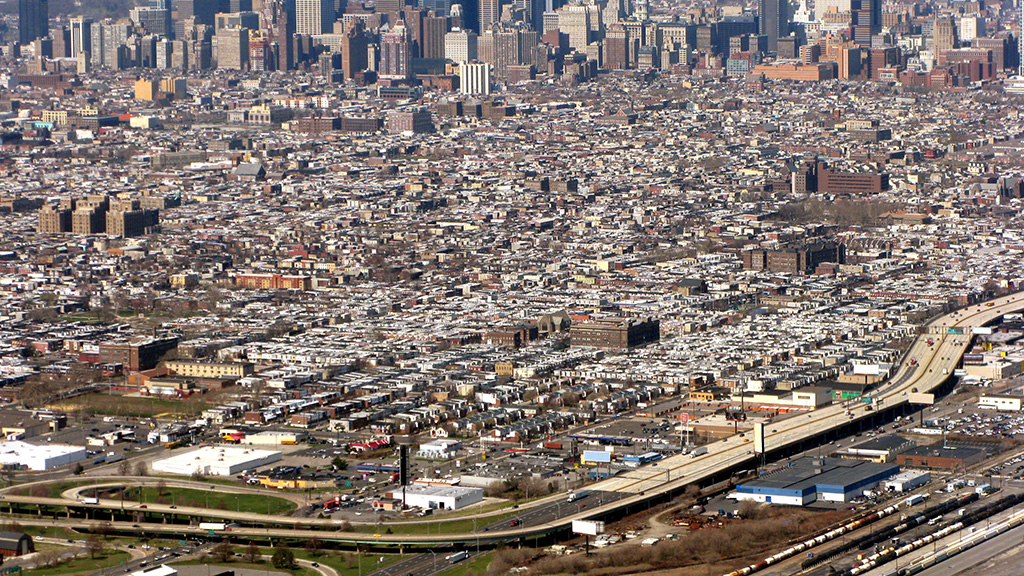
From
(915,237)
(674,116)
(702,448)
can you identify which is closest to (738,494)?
(702,448)

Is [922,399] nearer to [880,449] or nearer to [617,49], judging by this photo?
[880,449]

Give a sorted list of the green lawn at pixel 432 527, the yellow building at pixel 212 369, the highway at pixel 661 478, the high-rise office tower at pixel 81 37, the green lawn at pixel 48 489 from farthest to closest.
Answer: the high-rise office tower at pixel 81 37 < the yellow building at pixel 212 369 < the green lawn at pixel 48 489 < the green lawn at pixel 432 527 < the highway at pixel 661 478

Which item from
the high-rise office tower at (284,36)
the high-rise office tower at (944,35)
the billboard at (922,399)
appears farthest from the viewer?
the high-rise office tower at (284,36)

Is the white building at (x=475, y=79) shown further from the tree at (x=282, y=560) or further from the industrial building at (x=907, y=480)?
the tree at (x=282, y=560)

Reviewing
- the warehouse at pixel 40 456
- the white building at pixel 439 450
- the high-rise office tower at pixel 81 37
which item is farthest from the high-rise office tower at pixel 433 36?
the white building at pixel 439 450

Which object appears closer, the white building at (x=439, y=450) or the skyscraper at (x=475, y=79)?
the white building at (x=439, y=450)

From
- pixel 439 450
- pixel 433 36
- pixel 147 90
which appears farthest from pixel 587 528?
pixel 433 36

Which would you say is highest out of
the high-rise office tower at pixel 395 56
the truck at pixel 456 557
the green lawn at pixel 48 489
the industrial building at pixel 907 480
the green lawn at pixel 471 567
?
the high-rise office tower at pixel 395 56

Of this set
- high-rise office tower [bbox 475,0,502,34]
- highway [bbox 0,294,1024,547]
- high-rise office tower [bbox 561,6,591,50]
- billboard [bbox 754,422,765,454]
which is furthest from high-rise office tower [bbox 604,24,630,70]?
billboard [bbox 754,422,765,454]

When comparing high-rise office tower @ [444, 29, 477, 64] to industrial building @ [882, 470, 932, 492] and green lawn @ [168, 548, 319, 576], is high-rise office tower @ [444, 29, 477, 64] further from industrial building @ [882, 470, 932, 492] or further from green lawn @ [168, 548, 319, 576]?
green lawn @ [168, 548, 319, 576]
